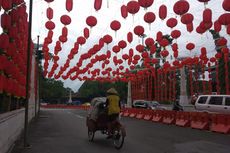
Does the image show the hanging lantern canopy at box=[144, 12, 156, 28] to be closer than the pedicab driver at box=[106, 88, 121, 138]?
No

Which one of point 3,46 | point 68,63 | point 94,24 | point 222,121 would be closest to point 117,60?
point 68,63

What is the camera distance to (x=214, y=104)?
938 inches

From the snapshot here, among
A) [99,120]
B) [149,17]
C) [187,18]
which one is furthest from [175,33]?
[99,120]

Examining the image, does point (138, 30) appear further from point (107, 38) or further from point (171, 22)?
point (107, 38)

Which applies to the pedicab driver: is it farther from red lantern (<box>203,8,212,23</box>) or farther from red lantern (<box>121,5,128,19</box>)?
red lantern (<box>203,8,212,23</box>)

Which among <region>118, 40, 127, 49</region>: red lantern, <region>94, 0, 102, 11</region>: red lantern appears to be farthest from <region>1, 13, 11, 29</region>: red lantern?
<region>118, 40, 127, 49</region>: red lantern

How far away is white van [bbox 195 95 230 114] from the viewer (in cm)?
→ 2277

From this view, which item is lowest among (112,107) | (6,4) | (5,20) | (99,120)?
(99,120)

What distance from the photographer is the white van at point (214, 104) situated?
22.8 meters

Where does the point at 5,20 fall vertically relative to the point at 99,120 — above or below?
above

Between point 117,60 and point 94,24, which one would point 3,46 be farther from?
point 117,60

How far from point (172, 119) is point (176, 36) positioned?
10026 mm

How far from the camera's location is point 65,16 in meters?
15.4

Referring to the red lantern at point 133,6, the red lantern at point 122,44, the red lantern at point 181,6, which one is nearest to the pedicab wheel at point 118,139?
the red lantern at point 133,6
